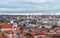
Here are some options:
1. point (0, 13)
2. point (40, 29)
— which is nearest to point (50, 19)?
point (40, 29)

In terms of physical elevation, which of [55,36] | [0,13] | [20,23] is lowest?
[55,36]

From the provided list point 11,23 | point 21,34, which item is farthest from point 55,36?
point 11,23

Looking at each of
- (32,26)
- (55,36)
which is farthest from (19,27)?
(55,36)

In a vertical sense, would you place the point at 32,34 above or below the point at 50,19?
below

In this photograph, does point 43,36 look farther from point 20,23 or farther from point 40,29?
point 20,23

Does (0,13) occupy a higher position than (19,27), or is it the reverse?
(0,13)

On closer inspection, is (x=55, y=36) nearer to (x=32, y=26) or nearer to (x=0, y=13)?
(x=32, y=26)

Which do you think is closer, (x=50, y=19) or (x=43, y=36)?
(x=43, y=36)

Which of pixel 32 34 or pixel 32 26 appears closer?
pixel 32 34
